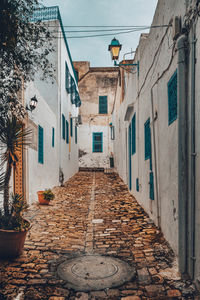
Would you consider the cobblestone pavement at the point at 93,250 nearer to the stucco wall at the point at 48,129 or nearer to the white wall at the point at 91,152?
the stucco wall at the point at 48,129

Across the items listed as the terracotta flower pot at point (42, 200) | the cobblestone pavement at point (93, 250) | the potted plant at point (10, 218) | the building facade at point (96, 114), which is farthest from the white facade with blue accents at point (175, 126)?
the building facade at point (96, 114)

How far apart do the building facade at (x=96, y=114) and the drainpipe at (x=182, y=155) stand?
62.0ft

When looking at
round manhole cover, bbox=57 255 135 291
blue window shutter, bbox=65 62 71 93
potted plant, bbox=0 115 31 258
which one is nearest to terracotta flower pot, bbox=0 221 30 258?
potted plant, bbox=0 115 31 258

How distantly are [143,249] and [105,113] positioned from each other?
20151mm

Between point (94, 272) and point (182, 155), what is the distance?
2.03 m

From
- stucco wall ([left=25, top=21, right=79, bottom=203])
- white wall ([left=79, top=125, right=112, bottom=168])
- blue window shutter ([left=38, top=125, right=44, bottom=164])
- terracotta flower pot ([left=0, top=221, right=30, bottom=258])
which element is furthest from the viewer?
white wall ([left=79, top=125, right=112, bottom=168])

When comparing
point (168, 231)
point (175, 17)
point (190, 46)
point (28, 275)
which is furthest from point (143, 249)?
point (175, 17)

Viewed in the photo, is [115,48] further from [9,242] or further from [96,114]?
[96,114]

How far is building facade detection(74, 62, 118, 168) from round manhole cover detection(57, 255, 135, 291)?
1850 cm

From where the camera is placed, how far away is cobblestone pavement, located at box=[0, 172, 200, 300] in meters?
3.32

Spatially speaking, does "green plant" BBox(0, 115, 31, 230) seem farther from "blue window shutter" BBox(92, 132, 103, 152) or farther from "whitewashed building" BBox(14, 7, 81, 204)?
"blue window shutter" BBox(92, 132, 103, 152)

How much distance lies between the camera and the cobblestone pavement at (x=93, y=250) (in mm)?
3324

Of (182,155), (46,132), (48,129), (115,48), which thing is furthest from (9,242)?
(48,129)

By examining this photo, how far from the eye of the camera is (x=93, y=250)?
15.9 feet
